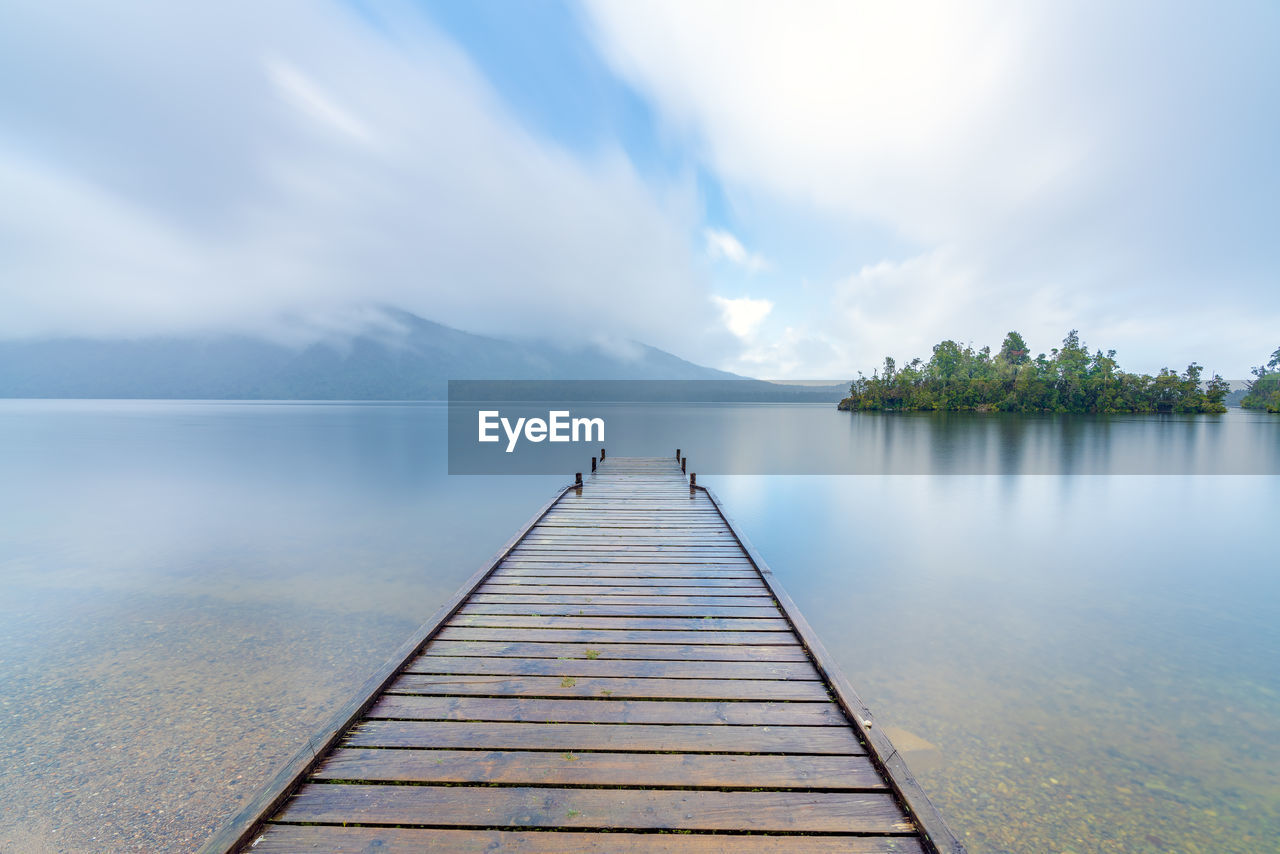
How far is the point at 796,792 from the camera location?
2881 mm

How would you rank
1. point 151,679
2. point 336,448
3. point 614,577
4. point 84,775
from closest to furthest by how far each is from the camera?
1. point 84,775
2. point 151,679
3. point 614,577
4. point 336,448

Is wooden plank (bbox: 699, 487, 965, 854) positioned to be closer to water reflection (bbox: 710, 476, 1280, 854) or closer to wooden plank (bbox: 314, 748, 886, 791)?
wooden plank (bbox: 314, 748, 886, 791)

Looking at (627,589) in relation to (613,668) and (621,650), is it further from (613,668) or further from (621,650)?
(613,668)

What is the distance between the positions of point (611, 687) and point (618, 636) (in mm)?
920

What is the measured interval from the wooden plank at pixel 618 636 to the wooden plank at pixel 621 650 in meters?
0.07

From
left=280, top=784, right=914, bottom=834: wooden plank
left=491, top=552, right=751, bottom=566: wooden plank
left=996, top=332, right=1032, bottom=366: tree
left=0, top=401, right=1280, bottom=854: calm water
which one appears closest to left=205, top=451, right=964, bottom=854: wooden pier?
left=280, top=784, right=914, bottom=834: wooden plank

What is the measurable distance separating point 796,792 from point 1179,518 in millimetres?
18419

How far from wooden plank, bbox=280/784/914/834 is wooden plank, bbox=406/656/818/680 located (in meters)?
1.24

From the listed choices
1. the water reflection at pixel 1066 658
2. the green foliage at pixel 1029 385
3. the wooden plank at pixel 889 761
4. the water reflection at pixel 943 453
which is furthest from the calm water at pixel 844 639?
the green foliage at pixel 1029 385

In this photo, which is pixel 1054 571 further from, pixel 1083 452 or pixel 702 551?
pixel 1083 452

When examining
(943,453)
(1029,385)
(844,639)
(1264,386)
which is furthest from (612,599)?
(1264,386)

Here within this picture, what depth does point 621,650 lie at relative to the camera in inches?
180

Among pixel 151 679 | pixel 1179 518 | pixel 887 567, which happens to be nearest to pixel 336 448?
pixel 151 679

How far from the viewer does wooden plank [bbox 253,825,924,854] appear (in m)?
2.52
